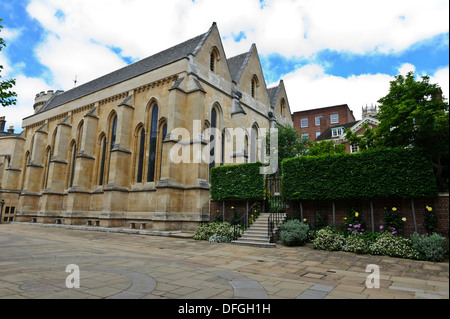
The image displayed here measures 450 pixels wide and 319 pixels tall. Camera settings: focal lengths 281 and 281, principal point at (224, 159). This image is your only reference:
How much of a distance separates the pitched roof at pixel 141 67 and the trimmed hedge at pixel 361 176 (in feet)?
39.9

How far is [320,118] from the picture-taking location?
2023 inches

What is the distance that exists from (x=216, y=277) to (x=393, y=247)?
761 centimetres

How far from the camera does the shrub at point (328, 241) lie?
11.6 meters

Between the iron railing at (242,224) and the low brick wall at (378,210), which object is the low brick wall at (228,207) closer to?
the iron railing at (242,224)

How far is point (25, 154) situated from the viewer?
111 ft

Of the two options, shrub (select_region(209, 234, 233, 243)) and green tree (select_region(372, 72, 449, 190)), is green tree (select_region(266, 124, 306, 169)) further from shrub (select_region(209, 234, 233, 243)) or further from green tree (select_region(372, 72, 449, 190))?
shrub (select_region(209, 234, 233, 243))

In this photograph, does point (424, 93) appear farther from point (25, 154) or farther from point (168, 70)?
point (25, 154)

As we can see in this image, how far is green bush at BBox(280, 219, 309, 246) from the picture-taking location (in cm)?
1254

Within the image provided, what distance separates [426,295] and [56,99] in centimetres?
4299

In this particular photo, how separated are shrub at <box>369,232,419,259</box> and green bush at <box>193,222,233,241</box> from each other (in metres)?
6.60

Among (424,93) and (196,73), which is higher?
(196,73)

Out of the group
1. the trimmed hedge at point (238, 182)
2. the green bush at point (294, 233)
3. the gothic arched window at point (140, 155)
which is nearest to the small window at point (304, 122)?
the gothic arched window at point (140, 155)

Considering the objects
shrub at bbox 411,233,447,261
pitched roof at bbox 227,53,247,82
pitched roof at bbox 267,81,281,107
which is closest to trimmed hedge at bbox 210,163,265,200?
shrub at bbox 411,233,447,261
